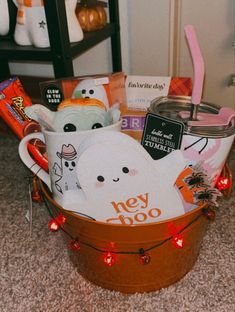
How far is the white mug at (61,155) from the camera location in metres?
0.56

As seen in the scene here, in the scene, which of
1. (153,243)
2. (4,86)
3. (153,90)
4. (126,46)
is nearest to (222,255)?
(153,243)

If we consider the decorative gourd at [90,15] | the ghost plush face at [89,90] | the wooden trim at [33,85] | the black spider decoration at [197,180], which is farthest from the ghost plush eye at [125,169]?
the wooden trim at [33,85]

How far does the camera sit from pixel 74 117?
57 centimetres

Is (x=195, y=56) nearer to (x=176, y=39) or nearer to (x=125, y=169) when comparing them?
(x=125, y=169)

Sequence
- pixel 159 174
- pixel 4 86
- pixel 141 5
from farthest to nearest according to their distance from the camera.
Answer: pixel 141 5
pixel 4 86
pixel 159 174

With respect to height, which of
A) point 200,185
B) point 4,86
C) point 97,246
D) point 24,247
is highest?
point 4,86

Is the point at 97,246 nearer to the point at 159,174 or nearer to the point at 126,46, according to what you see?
the point at 159,174

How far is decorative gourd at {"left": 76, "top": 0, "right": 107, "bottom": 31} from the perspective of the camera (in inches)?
36.6

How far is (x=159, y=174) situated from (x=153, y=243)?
0.12m

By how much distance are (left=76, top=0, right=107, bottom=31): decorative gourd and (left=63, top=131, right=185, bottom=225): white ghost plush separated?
516 millimetres

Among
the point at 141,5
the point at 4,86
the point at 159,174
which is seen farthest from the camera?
the point at 141,5

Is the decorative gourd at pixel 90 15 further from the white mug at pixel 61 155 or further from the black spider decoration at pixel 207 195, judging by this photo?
the black spider decoration at pixel 207 195

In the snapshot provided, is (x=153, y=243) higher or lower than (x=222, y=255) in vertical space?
higher

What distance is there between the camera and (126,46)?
1.13 m
